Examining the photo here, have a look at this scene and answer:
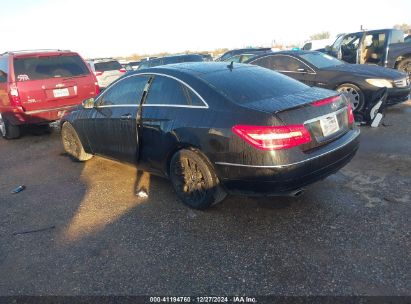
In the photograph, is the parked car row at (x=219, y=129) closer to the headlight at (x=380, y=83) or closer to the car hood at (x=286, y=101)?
the car hood at (x=286, y=101)

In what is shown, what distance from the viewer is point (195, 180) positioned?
3971mm

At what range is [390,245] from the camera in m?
3.13

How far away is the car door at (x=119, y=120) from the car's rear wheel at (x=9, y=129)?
376 centimetres

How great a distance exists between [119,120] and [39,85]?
12.0 feet

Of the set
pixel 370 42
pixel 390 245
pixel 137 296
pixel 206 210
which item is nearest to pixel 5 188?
pixel 206 210

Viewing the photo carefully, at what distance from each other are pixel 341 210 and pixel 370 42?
980 cm

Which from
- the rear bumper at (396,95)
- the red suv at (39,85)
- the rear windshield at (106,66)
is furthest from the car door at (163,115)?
the rear windshield at (106,66)

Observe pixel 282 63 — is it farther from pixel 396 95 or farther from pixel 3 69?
pixel 3 69

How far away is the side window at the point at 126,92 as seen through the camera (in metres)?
4.65

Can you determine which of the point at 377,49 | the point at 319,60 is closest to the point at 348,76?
the point at 319,60

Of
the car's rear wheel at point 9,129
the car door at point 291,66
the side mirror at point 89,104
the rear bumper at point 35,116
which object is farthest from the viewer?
the car door at point 291,66

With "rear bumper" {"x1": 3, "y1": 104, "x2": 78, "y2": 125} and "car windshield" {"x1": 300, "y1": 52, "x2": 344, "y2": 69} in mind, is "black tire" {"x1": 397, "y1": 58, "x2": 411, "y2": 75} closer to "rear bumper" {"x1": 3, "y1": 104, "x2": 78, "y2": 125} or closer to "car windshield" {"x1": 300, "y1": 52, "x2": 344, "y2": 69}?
"car windshield" {"x1": 300, "y1": 52, "x2": 344, "y2": 69}

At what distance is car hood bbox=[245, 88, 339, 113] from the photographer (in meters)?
3.45

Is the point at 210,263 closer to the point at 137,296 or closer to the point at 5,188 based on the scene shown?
the point at 137,296
